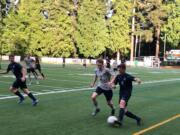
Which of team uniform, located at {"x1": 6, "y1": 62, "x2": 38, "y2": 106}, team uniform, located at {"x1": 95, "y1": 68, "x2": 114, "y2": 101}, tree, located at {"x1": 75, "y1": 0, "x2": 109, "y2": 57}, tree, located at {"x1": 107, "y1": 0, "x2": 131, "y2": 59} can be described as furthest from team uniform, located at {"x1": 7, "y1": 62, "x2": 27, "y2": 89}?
tree, located at {"x1": 107, "y1": 0, "x2": 131, "y2": 59}

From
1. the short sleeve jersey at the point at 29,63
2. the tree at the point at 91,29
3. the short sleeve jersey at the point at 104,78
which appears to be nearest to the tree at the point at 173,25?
the tree at the point at 91,29

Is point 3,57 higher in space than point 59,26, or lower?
lower

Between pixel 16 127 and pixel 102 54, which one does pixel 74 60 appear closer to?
pixel 102 54

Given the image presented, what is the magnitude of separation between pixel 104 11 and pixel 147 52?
80.7 ft

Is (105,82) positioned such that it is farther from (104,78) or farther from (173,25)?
(173,25)

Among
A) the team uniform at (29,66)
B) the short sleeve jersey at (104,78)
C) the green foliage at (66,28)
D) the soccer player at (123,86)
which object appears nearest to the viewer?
the soccer player at (123,86)

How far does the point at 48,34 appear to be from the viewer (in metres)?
80.8

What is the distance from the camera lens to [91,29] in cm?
8162

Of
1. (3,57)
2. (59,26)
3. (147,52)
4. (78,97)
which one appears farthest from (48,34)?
(78,97)

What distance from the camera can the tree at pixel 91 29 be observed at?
81188mm

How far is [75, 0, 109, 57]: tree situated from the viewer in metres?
81.2

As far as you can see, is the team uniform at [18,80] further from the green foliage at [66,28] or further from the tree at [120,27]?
the tree at [120,27]

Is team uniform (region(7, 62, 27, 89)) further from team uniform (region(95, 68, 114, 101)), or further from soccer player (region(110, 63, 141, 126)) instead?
soccer player (region(110, 63, 141, 126))

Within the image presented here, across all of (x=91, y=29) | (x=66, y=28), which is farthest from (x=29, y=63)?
(x=91, y=29)
